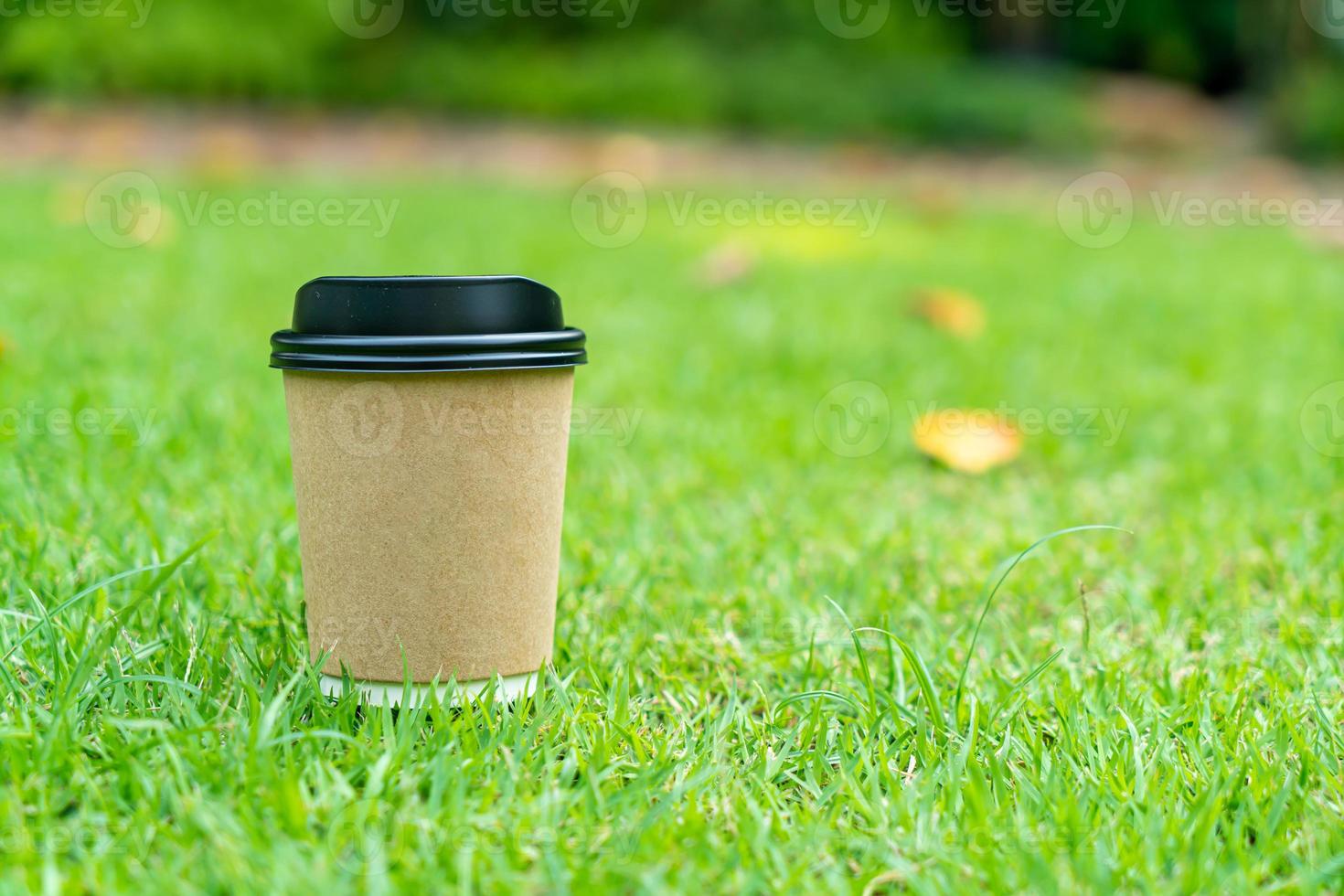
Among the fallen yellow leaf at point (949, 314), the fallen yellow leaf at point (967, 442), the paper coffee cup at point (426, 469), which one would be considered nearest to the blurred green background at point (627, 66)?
the fallen yellow leaf at point (949, 314)

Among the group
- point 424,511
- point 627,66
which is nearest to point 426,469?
point 424,511

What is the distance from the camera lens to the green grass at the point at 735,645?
1212 millimetres

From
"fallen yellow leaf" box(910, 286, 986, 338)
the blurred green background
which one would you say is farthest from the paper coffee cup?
the blurred green background

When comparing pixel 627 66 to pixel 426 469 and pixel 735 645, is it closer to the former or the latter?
pixel 735 645

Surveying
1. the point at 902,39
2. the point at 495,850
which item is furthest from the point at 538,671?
the point at 902,39

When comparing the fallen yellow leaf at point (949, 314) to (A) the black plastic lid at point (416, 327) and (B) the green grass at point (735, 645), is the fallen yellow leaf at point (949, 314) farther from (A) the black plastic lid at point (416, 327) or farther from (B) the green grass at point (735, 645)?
(A) the black plastic lid at point (416, 327)

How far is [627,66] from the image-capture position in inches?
489

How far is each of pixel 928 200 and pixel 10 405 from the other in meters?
6.35

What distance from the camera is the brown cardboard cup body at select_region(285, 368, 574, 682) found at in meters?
1.36

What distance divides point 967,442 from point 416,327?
177 cm

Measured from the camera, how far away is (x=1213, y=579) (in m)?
2.06

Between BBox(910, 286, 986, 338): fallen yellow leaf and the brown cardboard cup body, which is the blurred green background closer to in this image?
BBox(910, 286, 986, 338): fallen yellow leaf

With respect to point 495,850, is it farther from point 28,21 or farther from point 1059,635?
point 28,21

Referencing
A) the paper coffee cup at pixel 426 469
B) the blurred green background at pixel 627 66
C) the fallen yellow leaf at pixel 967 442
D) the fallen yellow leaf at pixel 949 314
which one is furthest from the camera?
the blurred green background at pixel 627 66
